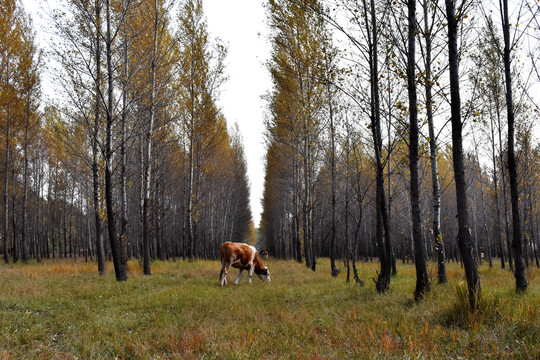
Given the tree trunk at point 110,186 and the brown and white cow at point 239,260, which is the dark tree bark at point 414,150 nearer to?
the brown and white cow at point 239,260

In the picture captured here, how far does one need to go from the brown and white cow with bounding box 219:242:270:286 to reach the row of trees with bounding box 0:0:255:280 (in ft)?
9.91

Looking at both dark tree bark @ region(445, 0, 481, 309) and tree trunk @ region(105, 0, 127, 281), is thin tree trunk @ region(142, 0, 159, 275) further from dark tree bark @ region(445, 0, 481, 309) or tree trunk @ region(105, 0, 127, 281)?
dark tree bark @ region(445, 0, 481, 309)

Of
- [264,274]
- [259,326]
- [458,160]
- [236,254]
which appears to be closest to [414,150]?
[458,160]

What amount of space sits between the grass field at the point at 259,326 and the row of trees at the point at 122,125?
402 centimetres

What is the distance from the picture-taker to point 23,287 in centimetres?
759

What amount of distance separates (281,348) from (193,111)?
15.3 m

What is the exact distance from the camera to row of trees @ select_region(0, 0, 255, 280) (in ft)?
33.1

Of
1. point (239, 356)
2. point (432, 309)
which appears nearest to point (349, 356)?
point (239, 356)

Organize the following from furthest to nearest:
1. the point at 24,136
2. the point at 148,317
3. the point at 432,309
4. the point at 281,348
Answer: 1. the point at 24,136
2. the point at 148,317
3. the point at 432,309
4. the point at 281,348

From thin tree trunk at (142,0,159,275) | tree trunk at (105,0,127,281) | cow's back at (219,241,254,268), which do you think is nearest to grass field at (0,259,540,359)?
tree trunk at (105,0,127,281)

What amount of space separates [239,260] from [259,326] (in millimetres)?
5716

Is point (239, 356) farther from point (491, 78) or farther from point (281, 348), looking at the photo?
point (491, 78)

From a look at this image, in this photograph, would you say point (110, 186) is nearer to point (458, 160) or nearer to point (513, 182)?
point (458, 160)

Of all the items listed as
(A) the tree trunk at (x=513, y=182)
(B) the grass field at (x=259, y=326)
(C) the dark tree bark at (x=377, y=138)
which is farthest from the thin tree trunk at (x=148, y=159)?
(A) the tree trunk at (x=513, y=182)
